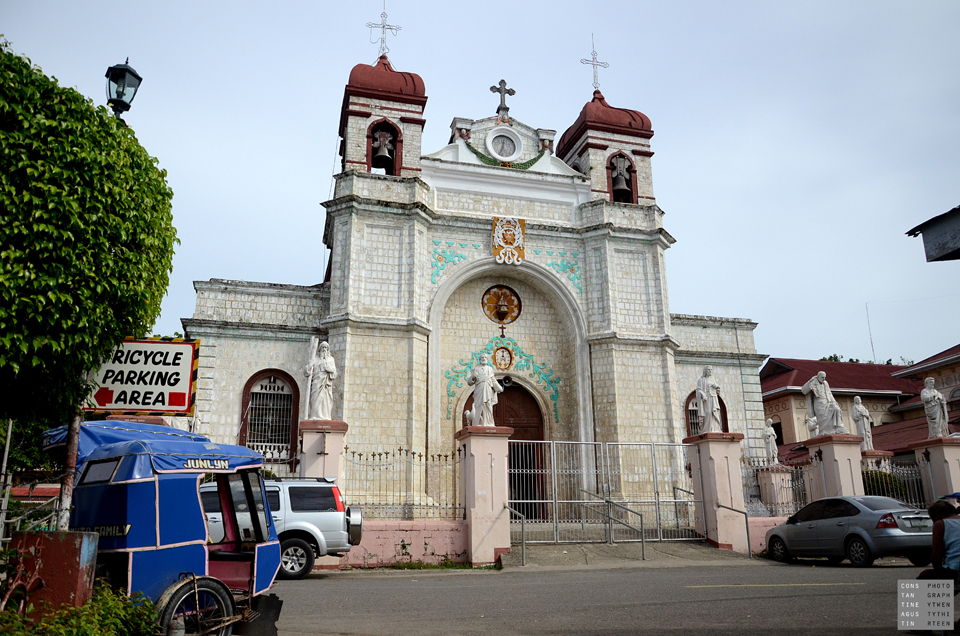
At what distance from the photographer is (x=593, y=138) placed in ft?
75.7

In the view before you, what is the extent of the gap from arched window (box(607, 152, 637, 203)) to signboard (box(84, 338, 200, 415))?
677 inches

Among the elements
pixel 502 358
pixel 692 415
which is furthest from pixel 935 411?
pixel 502 358

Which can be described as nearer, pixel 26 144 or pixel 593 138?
pixel 26 144

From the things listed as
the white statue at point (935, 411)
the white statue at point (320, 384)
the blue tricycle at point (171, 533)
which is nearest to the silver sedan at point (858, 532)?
the white statue at point (935, 411)

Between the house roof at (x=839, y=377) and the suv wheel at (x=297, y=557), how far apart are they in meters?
25.3

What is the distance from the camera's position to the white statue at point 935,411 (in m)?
19.0

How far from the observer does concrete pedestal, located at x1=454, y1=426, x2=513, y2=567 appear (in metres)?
14.1

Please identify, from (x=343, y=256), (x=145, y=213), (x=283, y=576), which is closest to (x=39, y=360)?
(x=145, y=213)

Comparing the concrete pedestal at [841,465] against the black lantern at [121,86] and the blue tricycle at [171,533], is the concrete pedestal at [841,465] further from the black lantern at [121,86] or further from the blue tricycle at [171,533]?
the black lantern at [121,86]

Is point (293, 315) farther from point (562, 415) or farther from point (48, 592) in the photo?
point (48, 592)

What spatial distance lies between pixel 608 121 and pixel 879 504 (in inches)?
579

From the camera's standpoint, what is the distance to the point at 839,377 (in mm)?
33438

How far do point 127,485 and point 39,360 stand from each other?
53.1 inches

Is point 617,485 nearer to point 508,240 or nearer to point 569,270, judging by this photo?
point 569,270
